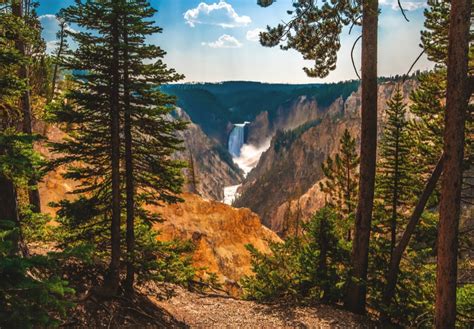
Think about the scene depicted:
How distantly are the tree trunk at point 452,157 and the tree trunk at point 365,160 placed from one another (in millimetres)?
2183

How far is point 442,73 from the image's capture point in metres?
14.2

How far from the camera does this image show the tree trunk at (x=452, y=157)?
20.4ft

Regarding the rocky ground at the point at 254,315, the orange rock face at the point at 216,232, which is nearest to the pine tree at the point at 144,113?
the rocky ground at the point at 254,315

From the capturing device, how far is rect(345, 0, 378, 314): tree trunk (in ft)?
28.8

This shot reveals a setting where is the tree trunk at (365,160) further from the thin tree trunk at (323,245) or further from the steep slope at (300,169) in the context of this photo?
the steep slope at (300,169)

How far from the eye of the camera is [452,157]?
6441 millimetres

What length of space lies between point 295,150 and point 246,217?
330 ft

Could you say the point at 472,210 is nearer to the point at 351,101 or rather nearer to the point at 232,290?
the point at 232,290

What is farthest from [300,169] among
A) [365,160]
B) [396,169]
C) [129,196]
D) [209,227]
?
[129,196]

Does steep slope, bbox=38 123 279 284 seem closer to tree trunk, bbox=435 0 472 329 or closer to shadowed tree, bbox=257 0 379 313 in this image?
shadowed tree, bbox=257 0 379 313

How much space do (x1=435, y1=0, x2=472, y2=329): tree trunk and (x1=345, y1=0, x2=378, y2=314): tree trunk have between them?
2.18 metres

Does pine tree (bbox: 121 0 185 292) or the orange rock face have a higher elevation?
pine tree (bbox: 121 0 185 292)

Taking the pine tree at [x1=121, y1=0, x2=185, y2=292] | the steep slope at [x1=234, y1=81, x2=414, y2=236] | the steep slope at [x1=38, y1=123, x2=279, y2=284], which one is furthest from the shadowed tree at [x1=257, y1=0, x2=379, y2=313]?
the steep slope at [x1=234, y1=81, x2=414, y2=236]

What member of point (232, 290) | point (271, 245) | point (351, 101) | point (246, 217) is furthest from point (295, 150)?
point (271, 245)
